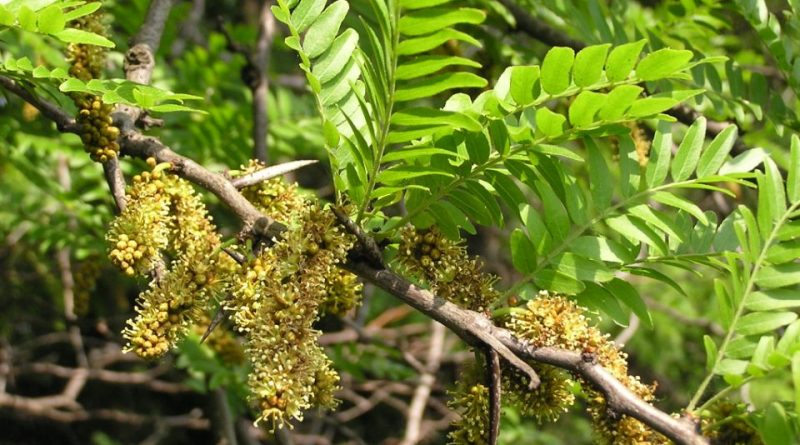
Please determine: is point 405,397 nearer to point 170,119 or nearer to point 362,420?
point 362,420

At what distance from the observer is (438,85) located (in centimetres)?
146

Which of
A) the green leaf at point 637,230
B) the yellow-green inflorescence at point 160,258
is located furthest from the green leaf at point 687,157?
the yellow-green inflorescence at point 160,258

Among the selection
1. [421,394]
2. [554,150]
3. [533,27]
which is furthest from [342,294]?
[421,394]

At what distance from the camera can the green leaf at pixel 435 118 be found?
4.80ft

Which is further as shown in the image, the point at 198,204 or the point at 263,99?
the point at 263,99

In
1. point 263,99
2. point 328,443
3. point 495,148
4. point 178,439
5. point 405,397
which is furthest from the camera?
point 405,397

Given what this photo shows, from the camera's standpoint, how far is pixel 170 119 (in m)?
3.30

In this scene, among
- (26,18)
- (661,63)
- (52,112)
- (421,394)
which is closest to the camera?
(661,63)

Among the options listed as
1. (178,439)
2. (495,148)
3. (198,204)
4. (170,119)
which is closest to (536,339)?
(495,148)

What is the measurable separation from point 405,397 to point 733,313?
14.8 feet

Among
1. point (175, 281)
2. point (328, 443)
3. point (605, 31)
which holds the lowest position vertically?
point (328, 443)

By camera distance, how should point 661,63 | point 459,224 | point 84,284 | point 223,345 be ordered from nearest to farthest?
1. point 661,63
2. point 459,224
3. point 84,284
4. point 223,345

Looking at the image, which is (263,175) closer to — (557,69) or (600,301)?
(557,69)

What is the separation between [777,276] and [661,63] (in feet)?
1.79
